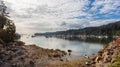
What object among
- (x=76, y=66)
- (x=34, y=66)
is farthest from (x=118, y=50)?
(x=34, y=66)

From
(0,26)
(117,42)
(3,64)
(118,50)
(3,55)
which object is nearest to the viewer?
(118,50)

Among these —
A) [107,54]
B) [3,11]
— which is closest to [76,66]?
[107,54]

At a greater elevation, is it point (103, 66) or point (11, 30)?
point (11, 30)

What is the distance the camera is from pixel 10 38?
69938mm

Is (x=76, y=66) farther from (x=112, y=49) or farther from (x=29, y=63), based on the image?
(x=29, y=63)

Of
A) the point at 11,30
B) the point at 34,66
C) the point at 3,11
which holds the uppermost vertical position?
the point at 3,11

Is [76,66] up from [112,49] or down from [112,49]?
down

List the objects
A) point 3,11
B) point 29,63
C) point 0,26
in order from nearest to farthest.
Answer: point 29,63, point 0,26, point 3,11

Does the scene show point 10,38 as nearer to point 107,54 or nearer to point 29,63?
point 29,63

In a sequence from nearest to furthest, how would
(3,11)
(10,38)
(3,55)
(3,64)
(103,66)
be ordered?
(103,66) < (3,64) < (3,55) < (10,38) < (3,11)

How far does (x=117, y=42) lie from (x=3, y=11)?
2800 inches

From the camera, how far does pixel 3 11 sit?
8888cm

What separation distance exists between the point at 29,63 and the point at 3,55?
5486 mm

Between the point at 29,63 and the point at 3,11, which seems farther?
the point at 3,11
